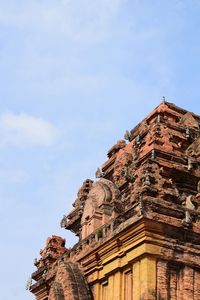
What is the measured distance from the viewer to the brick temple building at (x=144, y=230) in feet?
65.8

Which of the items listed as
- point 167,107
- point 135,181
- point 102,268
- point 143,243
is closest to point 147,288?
point 143,243

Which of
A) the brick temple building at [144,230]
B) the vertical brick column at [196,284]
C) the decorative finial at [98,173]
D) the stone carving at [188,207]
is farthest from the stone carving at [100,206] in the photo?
the vertical brick column at [196,284]

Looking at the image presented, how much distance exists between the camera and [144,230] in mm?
20094

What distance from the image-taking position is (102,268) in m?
22.2

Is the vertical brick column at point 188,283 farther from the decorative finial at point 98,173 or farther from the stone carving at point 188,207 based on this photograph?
the decorative finial at point 98,173

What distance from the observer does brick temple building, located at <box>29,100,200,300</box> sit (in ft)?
65.8

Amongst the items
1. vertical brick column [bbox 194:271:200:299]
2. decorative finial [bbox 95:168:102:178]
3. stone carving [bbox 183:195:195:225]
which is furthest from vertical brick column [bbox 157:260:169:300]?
decorative finial [bbox 95:168:102:178]

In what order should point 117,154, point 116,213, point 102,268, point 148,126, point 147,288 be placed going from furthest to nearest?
point 117,154 → point 148,126 → point 116,213 → point 102,268 → point 147,288

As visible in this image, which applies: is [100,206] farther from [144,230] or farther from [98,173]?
[98,173]

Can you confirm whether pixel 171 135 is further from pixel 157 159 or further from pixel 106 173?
pixel 106 173

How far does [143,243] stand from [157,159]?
19.6 ft

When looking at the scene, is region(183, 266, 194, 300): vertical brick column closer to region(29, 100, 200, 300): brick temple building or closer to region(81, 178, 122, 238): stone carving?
region(29, 100, 200, 300): brick temple building

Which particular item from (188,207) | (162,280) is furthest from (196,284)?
(188,207)

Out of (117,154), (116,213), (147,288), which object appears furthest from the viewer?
(117,154)
